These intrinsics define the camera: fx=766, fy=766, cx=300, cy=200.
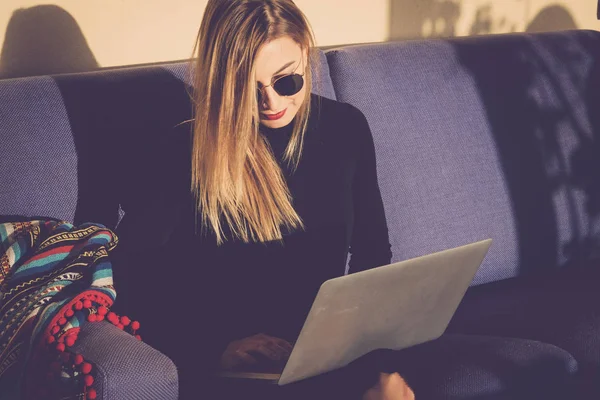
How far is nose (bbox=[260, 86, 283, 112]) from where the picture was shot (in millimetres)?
1486

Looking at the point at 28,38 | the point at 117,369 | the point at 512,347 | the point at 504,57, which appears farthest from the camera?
the point at 504,57

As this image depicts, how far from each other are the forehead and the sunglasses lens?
24 mm

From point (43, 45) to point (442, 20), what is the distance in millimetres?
1346

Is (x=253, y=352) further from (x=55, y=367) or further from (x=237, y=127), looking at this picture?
(x=237, y=127)

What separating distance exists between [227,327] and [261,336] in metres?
0.15

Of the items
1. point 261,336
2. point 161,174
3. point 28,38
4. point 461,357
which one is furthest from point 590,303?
point 28,38

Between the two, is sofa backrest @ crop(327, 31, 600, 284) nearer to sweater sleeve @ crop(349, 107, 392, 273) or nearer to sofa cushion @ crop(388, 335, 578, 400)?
sweater sleeve @ crop(349, 107, 392, 273)

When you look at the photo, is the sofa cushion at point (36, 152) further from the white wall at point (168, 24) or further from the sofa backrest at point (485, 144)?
the sofa backrest at point (485, 144)

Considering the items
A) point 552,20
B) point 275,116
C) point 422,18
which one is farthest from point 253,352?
point 552,20

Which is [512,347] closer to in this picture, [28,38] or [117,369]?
[117,369]

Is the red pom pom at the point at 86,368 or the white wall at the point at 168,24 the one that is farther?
the white wall at the point at 168,24

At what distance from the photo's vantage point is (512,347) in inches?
64.1

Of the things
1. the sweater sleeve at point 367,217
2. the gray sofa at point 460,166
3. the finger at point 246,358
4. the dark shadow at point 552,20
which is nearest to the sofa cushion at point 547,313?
the gray sofa at point 460,166

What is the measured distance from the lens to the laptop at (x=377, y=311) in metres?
1.14
